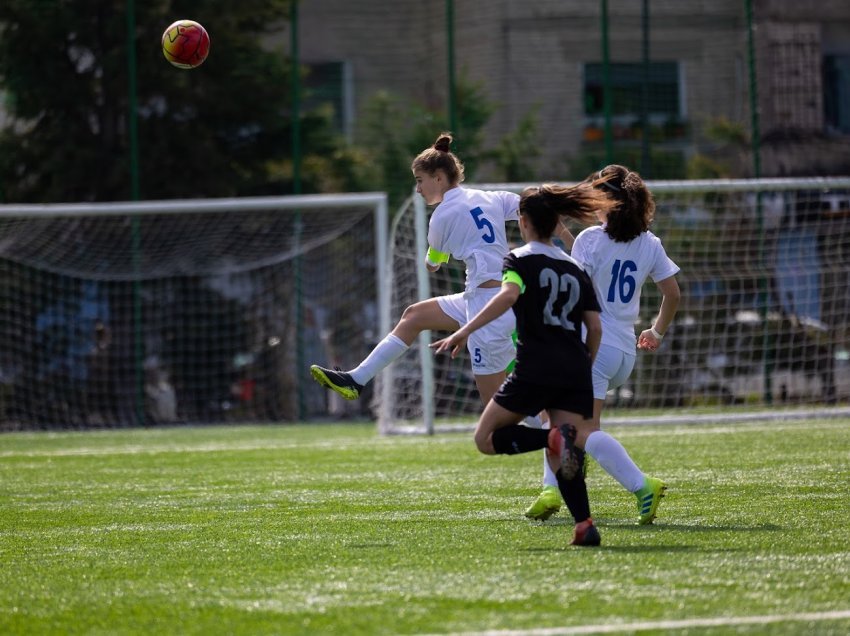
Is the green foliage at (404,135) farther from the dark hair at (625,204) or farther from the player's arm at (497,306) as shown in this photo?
the player's arm at (497,306)

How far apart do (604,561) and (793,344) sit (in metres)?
11.9

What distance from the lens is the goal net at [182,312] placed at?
17031 millimetres

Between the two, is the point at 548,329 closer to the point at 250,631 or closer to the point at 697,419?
the point at 250,631

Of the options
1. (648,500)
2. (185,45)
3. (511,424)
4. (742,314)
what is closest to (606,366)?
(648,500)

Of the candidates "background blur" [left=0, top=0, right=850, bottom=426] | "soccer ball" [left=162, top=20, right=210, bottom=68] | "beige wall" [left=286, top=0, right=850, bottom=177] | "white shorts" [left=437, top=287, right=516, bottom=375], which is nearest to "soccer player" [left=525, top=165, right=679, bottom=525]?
"white shorts" [left=437, top=287, right=516, bottom=375]

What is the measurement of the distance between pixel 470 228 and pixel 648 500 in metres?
2.32

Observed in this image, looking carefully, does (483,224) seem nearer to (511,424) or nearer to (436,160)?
(436,160)

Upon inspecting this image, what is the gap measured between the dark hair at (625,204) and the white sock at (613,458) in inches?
46.9

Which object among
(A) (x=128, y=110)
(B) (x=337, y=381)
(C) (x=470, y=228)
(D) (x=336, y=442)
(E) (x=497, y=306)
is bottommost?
(D) (x=336, y=442)

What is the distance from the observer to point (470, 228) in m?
7.98

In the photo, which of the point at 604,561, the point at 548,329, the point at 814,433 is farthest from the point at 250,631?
the point at 814,433

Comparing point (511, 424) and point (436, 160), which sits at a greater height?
point (436, 160)

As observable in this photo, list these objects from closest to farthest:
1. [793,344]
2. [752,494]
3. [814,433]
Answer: [752,494] → [814,433] → [793,344]

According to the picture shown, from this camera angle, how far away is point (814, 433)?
11789 millimetres
